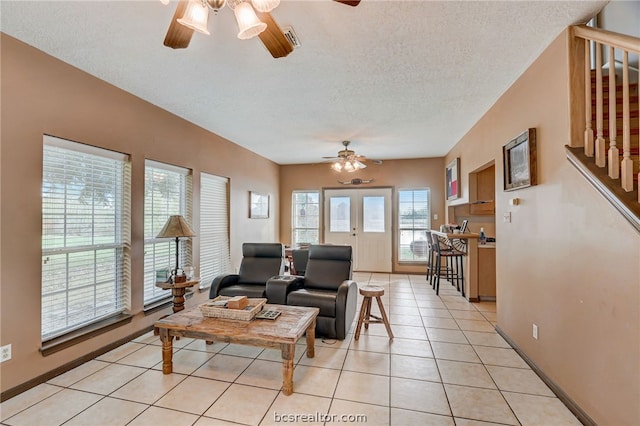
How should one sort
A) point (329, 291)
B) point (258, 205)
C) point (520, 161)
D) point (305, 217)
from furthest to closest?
point (305, 217) < point (258, 205) < point (329, 291) < point (520, 161)

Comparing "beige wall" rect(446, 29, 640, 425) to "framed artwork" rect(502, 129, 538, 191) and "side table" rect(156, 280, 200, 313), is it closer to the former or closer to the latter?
"framed artwork" rect(502, 129, 538, 191)

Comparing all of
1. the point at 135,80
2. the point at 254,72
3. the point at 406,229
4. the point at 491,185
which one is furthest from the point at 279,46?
the point at 406,229

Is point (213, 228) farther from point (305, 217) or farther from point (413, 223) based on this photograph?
point (413, 223)

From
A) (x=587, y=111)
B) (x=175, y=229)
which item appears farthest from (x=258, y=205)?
(x=587, y=111)

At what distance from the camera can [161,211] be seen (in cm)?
358

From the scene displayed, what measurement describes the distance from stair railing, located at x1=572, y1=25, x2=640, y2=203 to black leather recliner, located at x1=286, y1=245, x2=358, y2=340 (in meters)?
2.28

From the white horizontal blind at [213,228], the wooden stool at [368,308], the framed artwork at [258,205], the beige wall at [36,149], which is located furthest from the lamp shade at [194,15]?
the framed artwork at [258,205]

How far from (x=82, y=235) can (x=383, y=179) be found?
5510mm

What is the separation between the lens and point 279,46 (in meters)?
1.68

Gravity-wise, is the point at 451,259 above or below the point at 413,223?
below

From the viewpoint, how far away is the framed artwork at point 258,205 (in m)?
5.68

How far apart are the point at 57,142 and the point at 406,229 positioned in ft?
19.7

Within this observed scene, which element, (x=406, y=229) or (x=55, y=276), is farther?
(x=406, y=229)

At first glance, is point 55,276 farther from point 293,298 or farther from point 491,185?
point 491,185
